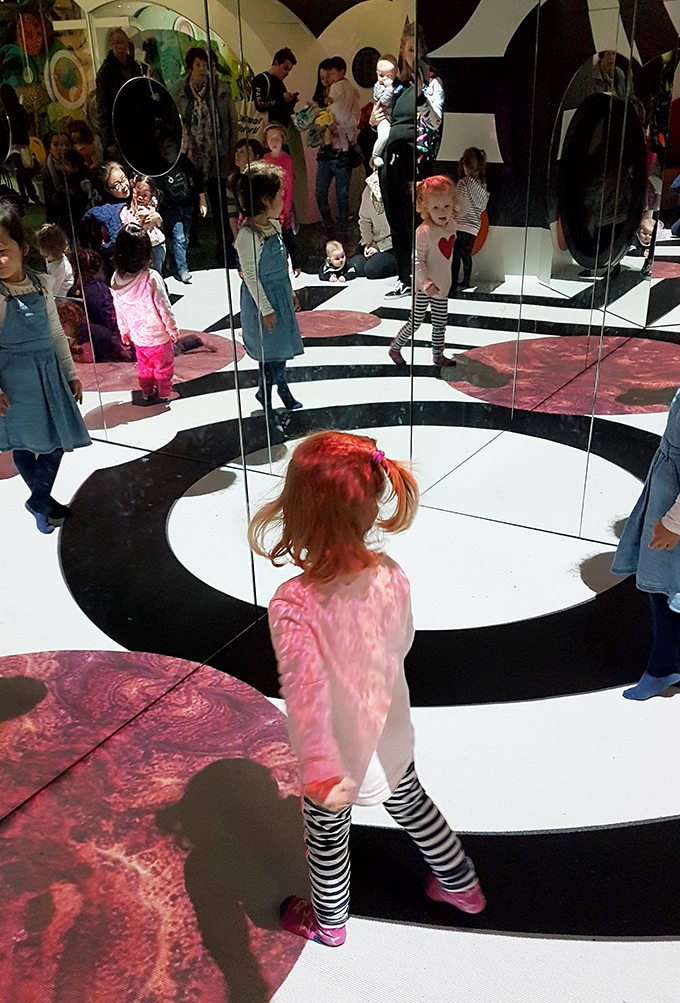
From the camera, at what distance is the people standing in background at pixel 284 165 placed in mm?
2521

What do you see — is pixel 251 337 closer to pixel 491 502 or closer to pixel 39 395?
pixel 39 395

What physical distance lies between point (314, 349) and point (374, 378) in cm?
29

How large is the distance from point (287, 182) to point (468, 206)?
73 cm

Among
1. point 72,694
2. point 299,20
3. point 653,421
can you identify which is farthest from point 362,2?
point 72,694

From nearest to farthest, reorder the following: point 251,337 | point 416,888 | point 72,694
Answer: point 416,888 < point 72,694 < point 251,337

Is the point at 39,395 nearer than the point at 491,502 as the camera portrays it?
Yes

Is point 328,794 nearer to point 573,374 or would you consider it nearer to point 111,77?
point 111,77

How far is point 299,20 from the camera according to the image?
8.16 ft

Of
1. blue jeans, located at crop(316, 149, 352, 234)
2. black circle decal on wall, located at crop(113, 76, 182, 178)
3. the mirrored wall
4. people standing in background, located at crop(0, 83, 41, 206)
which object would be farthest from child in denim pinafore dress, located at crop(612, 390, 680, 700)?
people standing in background, located at crop(0, 83, 41, 206)

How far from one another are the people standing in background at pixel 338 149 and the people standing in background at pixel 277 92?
0.14 m

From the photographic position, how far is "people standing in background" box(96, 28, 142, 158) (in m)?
2.08

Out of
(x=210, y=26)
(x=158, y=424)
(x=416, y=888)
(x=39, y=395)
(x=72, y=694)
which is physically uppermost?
(x=210, y=26)

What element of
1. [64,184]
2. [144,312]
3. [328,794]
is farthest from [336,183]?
[328,794]

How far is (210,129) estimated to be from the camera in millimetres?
2365
